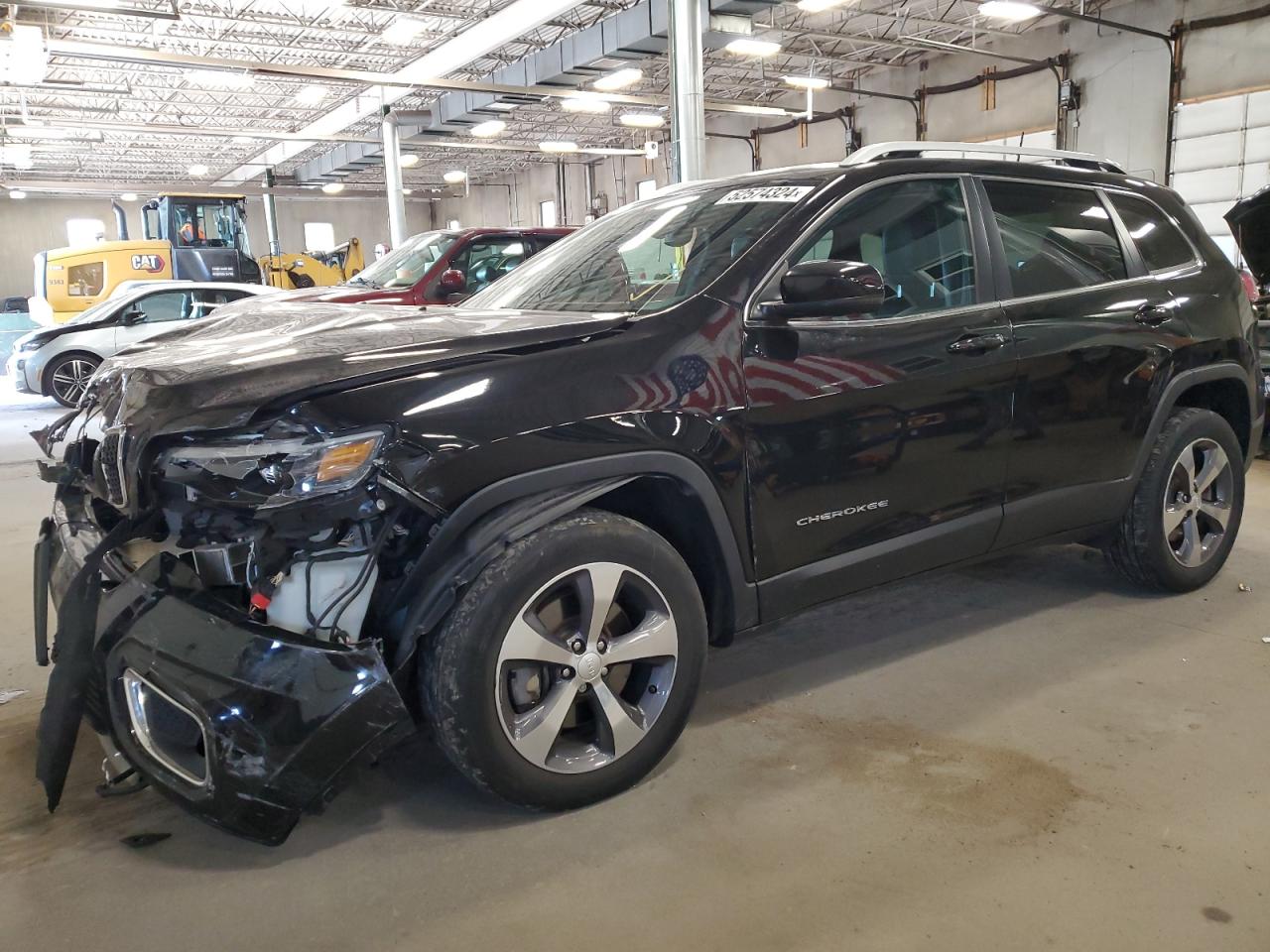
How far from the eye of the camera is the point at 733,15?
1055cm

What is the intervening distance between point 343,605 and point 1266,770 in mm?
2348

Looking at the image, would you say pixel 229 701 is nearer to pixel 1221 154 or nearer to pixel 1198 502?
pixel 1198 502

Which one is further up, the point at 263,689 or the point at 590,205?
the point at 590,205

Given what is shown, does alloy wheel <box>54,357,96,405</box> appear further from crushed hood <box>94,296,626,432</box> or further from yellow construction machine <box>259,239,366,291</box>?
crushed hood <box>94,296,626,432</box>

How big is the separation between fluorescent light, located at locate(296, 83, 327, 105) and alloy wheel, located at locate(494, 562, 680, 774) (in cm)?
1837

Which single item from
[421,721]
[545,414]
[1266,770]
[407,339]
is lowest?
[1266,770]

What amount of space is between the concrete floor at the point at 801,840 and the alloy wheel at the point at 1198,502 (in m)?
0.58

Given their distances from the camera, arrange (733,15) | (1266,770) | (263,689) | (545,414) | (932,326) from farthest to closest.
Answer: (733,15), (932,326), (1266,770), (545,414), (263,689)

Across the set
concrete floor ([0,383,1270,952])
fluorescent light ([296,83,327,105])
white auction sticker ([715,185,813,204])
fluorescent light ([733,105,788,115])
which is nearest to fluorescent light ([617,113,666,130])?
fluorescent light ([733,105,788,115])

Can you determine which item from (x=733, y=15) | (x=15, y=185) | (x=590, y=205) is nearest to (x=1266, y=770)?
(x=733, y=15)

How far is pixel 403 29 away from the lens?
13.6 meters

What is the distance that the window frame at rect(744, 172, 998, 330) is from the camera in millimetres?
2600

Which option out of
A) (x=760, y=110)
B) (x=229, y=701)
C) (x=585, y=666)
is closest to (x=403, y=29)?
(x=760, y=110)

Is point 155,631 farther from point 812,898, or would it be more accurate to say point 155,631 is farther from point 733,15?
point 733,15
